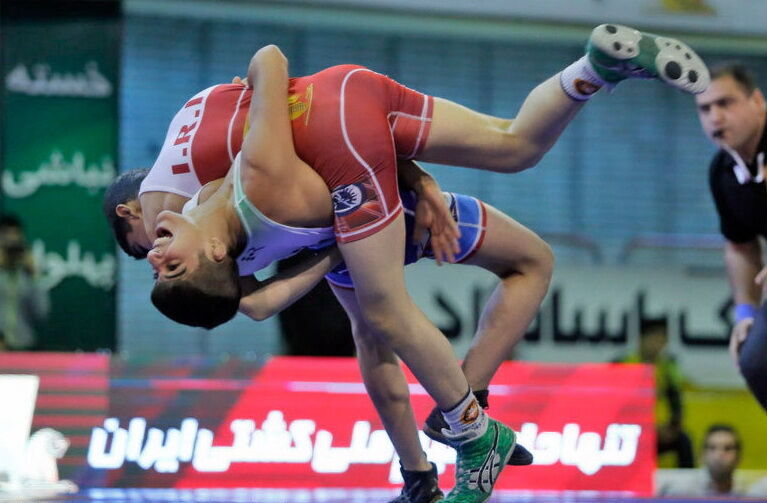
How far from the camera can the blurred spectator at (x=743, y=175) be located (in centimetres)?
369

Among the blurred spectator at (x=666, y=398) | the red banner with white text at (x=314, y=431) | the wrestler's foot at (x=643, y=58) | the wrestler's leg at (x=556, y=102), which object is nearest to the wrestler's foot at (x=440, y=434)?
the wrestler's leg at (x=556, y=102)

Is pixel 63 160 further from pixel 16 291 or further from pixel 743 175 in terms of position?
pixel 743 175

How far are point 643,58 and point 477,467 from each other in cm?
120

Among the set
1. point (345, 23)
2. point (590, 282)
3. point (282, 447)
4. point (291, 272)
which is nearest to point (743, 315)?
point (291, 272)

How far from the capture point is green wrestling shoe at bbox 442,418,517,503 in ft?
10.3

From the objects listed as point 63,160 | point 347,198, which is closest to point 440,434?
point 347,198

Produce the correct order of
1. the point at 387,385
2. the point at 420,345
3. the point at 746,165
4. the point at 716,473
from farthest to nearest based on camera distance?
the point at 716,473 → the point at 746,165 → the point at 387,385 → the point at 420,345

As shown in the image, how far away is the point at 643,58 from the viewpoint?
305 cm

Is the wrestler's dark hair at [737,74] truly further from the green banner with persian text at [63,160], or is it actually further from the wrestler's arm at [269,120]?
the green banner with persian text at [63,160]

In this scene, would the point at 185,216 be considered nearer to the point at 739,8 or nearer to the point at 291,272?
the point at 291,272

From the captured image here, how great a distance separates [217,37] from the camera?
785 cm

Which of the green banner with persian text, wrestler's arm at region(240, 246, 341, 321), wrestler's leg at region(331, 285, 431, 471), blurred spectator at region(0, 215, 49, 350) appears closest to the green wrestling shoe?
wrestler's leg at region(331, 285, 431, 471)

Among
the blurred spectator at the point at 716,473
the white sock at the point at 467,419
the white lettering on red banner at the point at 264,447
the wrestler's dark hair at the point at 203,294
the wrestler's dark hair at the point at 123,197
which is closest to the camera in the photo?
the wrestler's dark hair at the point at 203,294

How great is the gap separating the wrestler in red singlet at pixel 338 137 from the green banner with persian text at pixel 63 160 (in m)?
4.01
